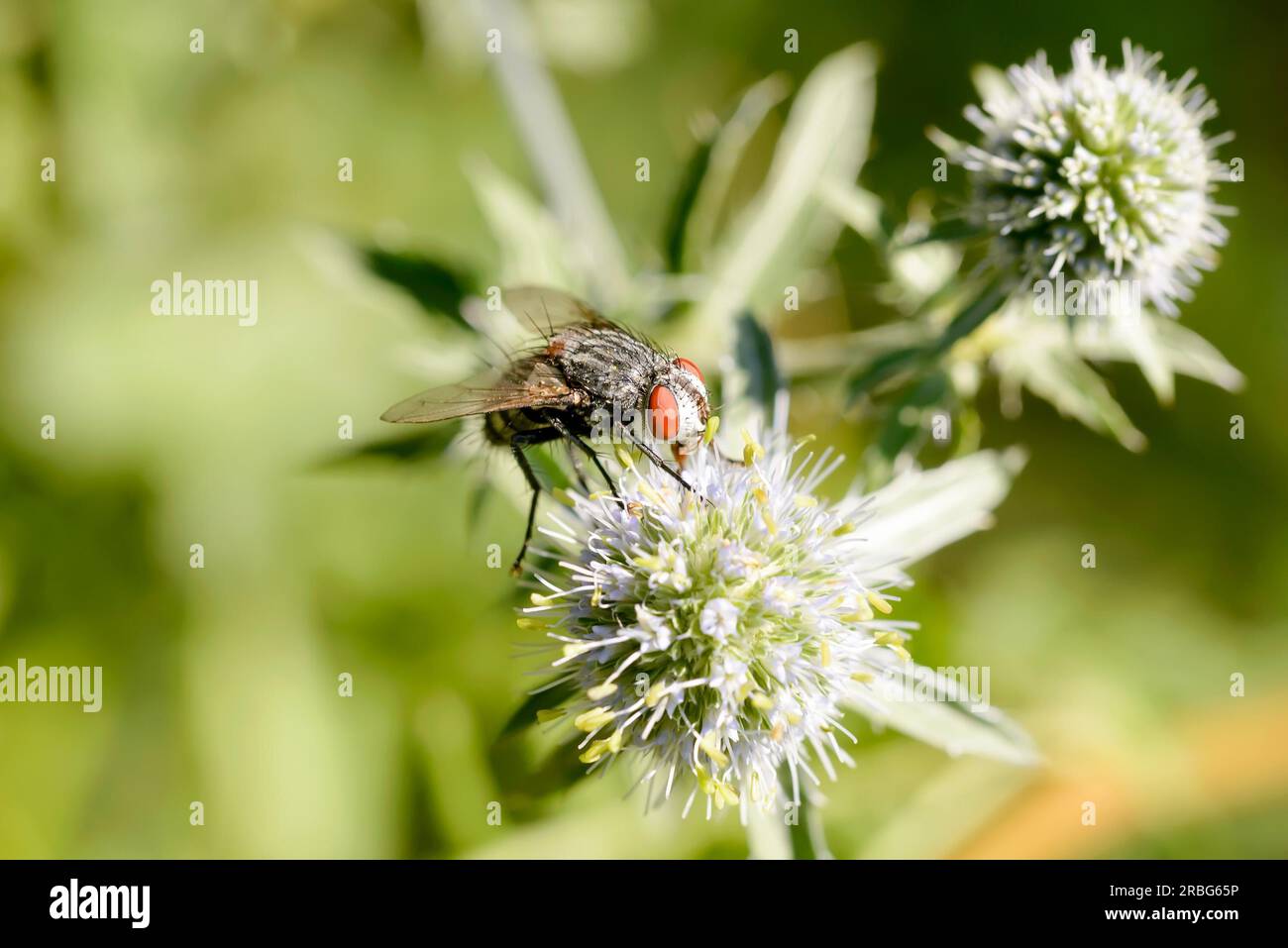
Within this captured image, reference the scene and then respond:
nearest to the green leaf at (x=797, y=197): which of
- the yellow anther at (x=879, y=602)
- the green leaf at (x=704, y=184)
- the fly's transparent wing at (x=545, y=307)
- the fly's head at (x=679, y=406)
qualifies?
the green leaf at (x=704, y=184)

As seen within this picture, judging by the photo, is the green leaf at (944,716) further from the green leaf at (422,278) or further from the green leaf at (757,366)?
the green leaf at (422,278)

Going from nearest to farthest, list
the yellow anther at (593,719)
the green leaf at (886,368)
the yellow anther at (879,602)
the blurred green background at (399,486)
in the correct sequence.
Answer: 1. the yellow anther at (593,719)
2. the yellow anther at (879,602)
3. the green leaf at (886,368)
4. the blurred green background at (399,486)

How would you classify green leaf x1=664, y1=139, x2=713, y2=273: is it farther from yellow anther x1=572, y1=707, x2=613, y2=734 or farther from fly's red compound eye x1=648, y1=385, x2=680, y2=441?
yellow anther x1=572, y1=707, x2=613, y2=734

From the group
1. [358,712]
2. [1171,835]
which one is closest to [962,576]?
[1171,835]

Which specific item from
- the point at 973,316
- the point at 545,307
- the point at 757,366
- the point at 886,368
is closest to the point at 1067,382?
the point at 973,316

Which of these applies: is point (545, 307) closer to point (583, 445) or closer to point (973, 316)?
point (583, 445)

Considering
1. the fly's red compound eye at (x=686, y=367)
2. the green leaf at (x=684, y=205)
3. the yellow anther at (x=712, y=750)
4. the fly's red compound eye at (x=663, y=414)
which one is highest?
the green leaf at (x=684, y=205)

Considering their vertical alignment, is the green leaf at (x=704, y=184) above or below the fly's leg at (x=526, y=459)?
above
